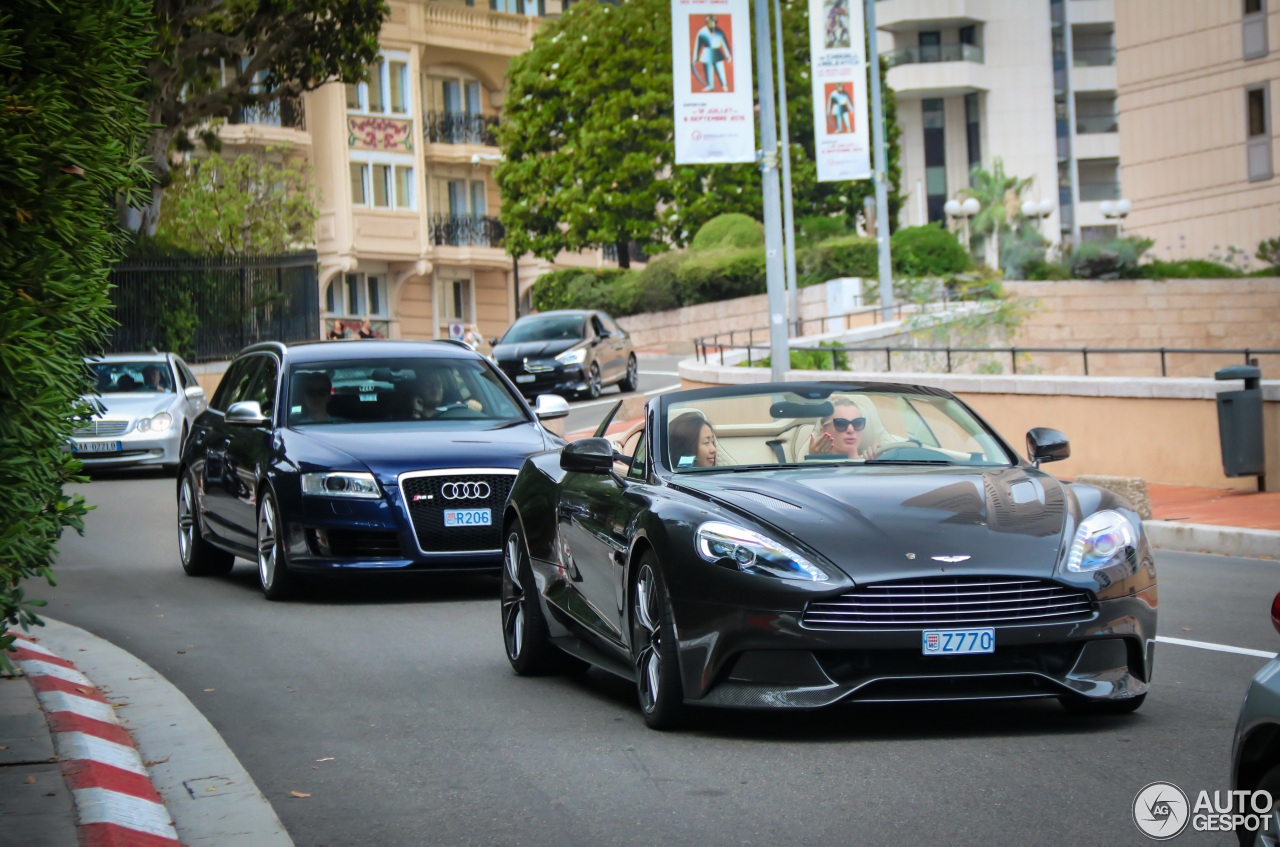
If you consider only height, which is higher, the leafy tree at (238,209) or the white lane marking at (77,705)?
the leafy tree at (238,209)

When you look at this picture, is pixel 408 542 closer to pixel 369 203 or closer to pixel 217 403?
pixel 217 403

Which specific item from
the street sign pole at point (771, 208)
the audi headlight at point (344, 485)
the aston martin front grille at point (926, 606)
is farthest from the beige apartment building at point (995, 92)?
the aston martin front grille at point (926, 606)

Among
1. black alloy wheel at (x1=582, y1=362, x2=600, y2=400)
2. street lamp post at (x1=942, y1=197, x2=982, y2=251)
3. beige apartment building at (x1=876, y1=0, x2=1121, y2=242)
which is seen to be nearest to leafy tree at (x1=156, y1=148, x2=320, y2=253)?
black alloy wheel at (x1=582, y1=362, x2=600, y2=400)

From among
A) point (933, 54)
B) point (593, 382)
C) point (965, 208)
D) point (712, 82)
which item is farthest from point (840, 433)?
point (933, 54)

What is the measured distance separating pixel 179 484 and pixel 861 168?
2352 centimetres

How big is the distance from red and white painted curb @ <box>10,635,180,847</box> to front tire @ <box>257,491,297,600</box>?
313 cm

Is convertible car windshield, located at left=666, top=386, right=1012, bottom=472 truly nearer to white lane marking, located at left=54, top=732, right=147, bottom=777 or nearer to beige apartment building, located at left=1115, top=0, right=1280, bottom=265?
white lane marking, located at left=54, top=732, right=147, bottom=777

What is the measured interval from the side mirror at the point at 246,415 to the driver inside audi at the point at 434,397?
109 cm

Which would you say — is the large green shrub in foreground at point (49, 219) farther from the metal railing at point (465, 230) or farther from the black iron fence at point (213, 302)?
the metal railing at point (465, 230)

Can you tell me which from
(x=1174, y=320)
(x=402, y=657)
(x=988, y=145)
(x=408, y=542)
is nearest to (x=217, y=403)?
(x=408, y=542)

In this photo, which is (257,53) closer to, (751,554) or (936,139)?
(751,554)

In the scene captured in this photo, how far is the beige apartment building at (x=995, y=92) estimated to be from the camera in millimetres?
89062

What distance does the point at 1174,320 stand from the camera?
158 feet

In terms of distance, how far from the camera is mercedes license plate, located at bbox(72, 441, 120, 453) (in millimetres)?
22859
